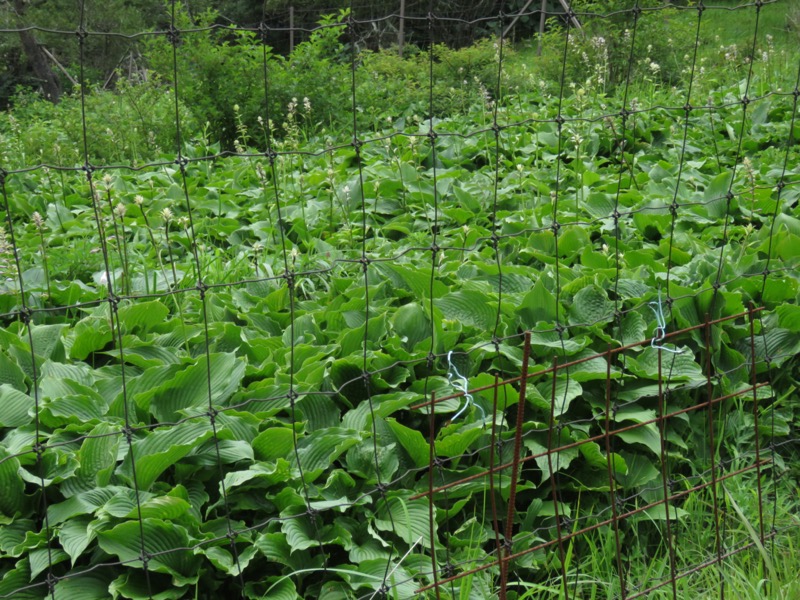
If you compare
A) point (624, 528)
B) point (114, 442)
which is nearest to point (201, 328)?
point (114, 442)

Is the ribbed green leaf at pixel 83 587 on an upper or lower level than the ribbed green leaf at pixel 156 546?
lower

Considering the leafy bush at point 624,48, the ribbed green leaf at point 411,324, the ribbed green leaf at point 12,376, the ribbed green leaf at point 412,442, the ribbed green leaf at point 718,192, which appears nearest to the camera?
the ribbed green leaf at point 412,442

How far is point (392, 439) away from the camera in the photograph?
257 centimetres

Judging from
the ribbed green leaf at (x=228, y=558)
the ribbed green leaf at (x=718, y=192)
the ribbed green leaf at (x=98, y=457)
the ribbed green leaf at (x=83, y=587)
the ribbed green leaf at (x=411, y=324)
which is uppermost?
the ribbed green leaf at (x=718, y=192)

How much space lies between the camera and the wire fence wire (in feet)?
7.20

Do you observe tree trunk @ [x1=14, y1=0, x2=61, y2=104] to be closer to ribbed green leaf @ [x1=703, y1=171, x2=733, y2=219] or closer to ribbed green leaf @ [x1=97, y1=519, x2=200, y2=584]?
ribbed green leaf @ [x1=703, y1=171, x2=733, y2=219]

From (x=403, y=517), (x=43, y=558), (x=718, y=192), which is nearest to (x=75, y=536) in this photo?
(x=43, y=558)

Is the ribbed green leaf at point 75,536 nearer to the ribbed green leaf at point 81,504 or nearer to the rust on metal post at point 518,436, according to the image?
the ribbed green leaf at point 81,504

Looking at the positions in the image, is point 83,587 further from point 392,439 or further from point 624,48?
point 624,48

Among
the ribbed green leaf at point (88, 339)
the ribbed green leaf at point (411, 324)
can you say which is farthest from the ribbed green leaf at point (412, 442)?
the ribbed green leaf at point (88, 339)

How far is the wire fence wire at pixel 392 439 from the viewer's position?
2195 mm

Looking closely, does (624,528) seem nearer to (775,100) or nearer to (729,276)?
(729,276)

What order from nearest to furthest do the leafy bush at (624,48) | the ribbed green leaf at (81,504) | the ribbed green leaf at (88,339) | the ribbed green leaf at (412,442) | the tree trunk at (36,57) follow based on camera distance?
1. the ribbed green leaf at (81,504)
2. the ribbed green leaf at (412,442)
3. the ribbed green leaf at (88,339)
4. the leafy bush at (624,48)
5. the tree trunk at (36,57)

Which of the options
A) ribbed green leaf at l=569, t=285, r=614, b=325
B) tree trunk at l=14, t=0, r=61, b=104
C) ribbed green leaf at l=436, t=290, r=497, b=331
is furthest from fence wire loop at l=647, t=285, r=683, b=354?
tree trunk at l=14, t=0, r=61, b=104
